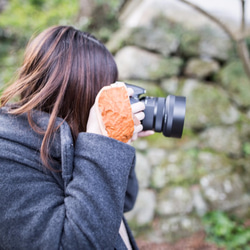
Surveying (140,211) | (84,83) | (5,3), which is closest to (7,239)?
(84,83)

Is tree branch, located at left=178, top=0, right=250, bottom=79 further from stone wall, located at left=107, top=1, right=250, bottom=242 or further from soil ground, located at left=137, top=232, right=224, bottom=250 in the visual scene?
soil ground, located at left=137, top=232, right=224, bottom=250

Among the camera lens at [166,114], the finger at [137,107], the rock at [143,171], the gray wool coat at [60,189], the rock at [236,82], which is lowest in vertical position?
the rock at [143,171]

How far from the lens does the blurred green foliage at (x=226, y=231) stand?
2.14m

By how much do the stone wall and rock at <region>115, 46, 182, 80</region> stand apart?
1cm

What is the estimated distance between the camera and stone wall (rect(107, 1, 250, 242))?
2336mm

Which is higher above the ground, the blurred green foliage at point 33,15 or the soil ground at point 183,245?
the blurred green foliage at point 33,15

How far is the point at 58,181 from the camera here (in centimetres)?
83

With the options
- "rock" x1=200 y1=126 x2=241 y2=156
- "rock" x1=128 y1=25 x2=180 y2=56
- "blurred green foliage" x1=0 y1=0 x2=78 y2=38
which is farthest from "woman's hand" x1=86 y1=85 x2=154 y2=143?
"blurred green foliage" x1=0 y1=0 x2=78 y2=38

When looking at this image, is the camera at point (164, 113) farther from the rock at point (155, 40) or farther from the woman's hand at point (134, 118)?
the rock at point (155, 40)

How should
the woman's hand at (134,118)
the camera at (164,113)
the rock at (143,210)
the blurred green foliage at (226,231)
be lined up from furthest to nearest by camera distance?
the rock at (143,210), the blurred green foliage at (226,231), the camera at (164,113), the woman's hand at (134,118)

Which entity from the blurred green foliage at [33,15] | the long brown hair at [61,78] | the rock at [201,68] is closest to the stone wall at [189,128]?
the rock at [201,68]

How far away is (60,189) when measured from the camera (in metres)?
0.81

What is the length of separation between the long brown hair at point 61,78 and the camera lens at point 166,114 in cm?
22

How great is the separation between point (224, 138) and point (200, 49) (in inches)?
52.9
